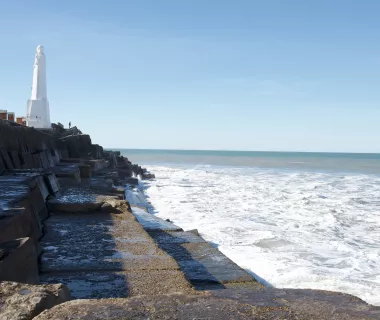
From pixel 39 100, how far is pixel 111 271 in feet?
58.4

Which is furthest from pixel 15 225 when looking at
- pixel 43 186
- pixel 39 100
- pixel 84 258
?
pixel 39 100

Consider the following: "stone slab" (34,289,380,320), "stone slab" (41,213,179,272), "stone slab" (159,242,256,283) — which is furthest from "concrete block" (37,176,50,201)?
"stone slab" (34,289,380,320)

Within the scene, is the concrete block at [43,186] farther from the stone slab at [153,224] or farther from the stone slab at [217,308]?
the stone slab at [217,308]

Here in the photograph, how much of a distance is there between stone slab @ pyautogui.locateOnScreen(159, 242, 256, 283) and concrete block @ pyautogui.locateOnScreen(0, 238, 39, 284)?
163 cm

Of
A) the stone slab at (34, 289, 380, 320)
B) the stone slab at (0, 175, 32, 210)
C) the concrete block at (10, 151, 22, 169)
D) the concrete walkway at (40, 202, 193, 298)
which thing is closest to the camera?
the stone slab at (34, 289, 380, 320)

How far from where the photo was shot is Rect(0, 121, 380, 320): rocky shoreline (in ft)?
6.22

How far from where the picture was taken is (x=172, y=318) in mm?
1781

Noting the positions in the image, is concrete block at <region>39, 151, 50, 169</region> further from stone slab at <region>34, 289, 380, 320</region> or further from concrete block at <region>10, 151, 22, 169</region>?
stone slab at <region>34, 289, 380, 320</region>

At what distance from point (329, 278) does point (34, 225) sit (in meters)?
4.14

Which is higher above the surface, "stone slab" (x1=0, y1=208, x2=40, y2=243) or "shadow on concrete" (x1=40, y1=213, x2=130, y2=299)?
"stone slab" (x1=0, y1=208, x2=40, y2=243)

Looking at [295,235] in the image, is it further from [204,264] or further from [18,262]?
[18,262]

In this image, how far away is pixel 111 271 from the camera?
339 centimetres

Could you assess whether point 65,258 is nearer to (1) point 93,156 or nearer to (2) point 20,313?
(2) point 20,313

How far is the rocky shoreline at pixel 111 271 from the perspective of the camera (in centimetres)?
189
